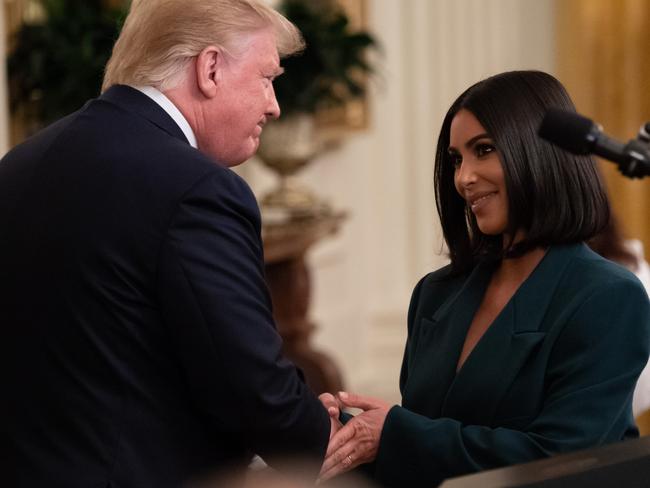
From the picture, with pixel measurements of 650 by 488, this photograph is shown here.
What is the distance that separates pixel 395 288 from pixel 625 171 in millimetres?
6167

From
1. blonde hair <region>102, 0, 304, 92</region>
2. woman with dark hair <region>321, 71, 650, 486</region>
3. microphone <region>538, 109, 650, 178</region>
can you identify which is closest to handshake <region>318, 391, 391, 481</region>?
woman with dark hair <region>321, 71, 650, 486</region>

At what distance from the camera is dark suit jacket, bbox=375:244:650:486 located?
2111mm

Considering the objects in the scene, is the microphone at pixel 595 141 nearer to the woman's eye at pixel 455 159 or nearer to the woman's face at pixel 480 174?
the woman's face at pixel 480 174

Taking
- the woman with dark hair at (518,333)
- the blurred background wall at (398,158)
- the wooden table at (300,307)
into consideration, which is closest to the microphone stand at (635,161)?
the woman with dark hair at (518,333)

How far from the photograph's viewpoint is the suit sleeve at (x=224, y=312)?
206 cm

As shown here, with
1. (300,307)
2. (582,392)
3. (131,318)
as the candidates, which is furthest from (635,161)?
(300,307)

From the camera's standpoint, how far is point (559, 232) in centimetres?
225

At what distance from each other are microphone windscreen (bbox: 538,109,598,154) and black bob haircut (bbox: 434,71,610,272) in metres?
0.66

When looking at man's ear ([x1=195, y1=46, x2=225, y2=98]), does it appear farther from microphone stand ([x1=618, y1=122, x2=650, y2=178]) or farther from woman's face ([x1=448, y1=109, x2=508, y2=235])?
microphone stand ([x1=618, y1=122, x2=650, y2=178])

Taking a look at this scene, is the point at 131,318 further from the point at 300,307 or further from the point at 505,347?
the point at 300,307

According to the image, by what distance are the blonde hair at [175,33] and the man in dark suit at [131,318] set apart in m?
0.12

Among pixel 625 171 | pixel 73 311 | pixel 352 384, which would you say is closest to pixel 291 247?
pixel 352 384

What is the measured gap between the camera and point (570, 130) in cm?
154

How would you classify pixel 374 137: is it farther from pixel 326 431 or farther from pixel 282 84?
pixel 326 431
